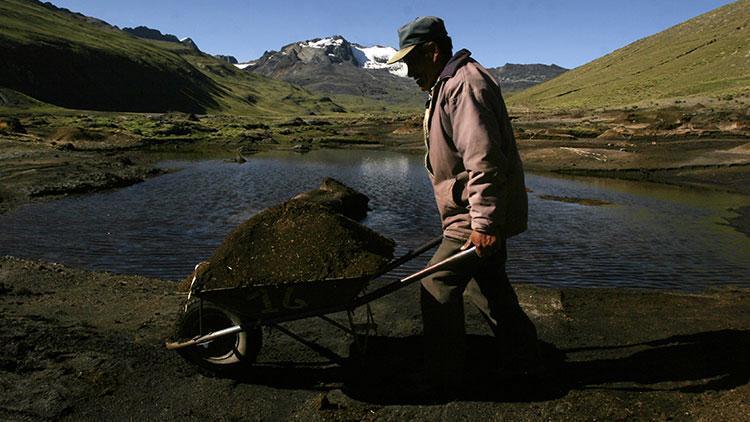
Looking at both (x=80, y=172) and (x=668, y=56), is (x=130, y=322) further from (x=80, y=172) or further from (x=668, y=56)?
(x=668, y=56)

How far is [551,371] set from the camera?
4.82 metres

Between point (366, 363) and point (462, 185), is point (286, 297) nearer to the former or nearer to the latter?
point (366, 363)

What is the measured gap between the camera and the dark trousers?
425 centimetres

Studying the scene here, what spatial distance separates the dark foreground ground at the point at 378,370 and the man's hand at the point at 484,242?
1.33 m

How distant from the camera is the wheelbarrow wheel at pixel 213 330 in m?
4.76

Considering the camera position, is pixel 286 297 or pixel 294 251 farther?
pixel 294 251

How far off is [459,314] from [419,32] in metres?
2.28

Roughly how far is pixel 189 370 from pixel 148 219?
1192 cm

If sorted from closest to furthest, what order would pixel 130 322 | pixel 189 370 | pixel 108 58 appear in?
pixel 189 370, pixel 130 322, pixel 108 58

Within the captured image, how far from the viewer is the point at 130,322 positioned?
620 cm

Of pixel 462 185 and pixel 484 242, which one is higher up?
pixel 462 185

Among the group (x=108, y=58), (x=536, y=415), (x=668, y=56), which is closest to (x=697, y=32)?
(x=668, y=56)

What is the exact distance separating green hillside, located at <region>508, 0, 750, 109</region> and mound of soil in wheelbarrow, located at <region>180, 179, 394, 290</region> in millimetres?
88486

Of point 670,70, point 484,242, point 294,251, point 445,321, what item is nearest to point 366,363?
point 445,321
